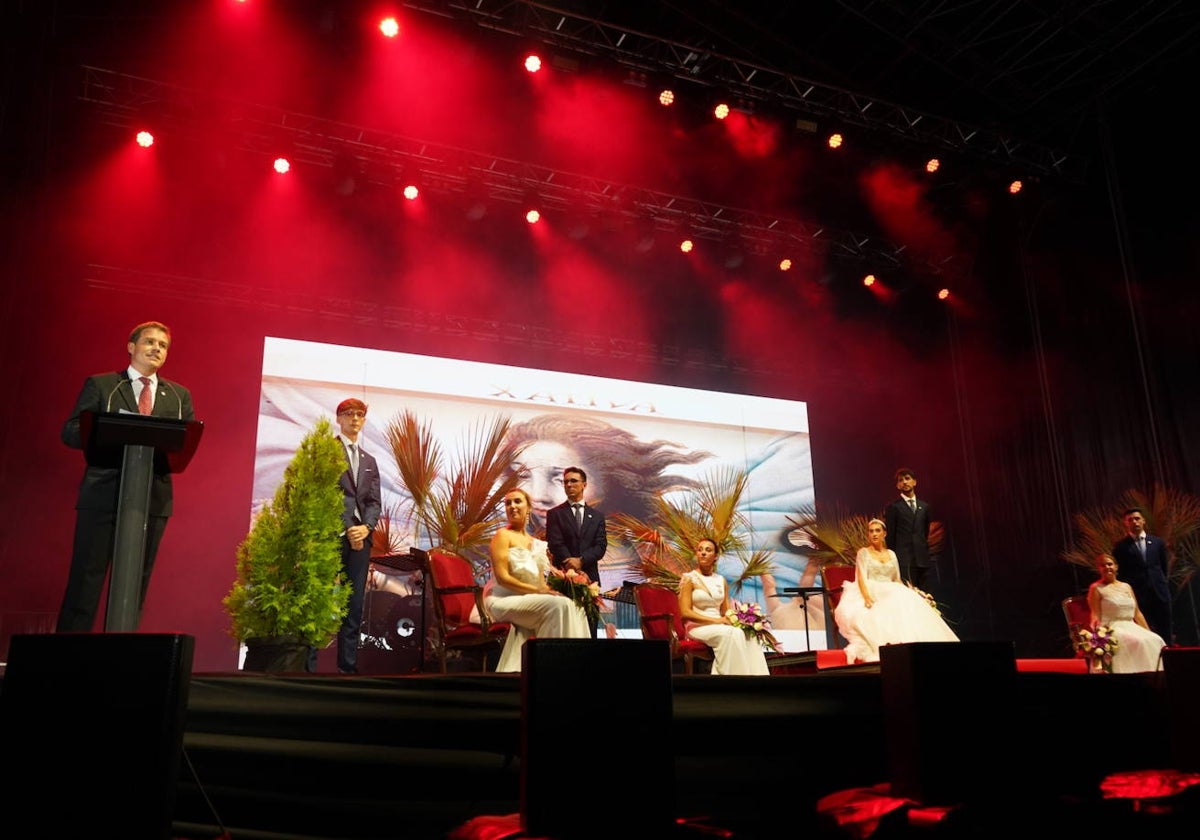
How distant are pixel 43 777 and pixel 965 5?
8.87 meters

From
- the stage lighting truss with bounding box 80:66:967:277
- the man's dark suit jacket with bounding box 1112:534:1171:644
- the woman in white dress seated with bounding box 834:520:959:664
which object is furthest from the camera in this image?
the stage lighting truss with bounding box 80:66:967:277

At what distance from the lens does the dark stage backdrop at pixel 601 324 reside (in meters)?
6.95

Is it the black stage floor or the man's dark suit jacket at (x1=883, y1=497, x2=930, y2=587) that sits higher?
the man's dark suit jacket at (x1=883, y1=497, x2=930, y2=587)

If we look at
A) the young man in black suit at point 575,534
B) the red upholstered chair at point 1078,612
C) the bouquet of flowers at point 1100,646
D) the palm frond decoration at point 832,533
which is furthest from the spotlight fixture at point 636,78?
the bouquet of flowers at point 1100,646

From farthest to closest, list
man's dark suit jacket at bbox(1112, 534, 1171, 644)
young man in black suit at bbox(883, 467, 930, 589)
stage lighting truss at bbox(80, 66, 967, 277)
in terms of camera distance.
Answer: stage lighting truss at bbox(80, 66, 967, 277), young man in black suit at bbox(883, 467, 930, 589), man's dark suit jacket at bbox(1112, 534, 1171, 644)

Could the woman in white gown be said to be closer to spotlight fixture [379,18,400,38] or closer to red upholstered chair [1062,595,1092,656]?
red upholstered chair [1062,595,1092,656]

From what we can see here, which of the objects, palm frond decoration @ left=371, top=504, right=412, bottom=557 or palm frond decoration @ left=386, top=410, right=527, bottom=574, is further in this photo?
palm frond decoration @ left=371, top=504, right=412, bottom=557

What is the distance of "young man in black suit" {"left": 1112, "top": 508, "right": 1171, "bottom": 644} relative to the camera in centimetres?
675

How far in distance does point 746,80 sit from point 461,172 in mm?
2814

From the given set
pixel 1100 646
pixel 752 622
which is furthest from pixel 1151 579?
pixel 752 622

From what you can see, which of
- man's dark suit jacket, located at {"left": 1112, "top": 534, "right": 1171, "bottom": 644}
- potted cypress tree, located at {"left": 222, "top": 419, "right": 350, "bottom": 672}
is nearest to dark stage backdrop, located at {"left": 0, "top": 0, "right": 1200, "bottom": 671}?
man's dark suit jacket, located at {"left": 1112, "top": 534, "right": 1171, "bottom": 644}

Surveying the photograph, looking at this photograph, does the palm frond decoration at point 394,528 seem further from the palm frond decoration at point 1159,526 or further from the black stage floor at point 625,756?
the palm frond decoration at point 1159,526

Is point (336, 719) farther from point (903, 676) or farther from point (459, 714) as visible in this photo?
point (903, 676)

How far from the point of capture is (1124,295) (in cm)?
948
